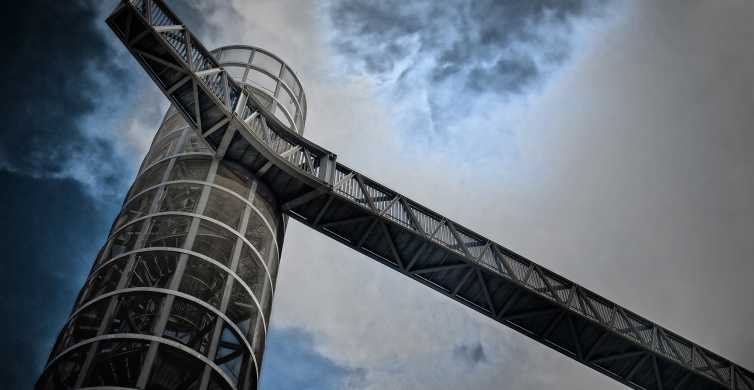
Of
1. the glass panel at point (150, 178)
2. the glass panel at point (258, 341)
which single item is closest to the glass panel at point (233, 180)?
the glass panel at point (150, 178)

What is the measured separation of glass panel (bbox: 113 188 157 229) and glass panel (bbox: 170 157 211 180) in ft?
3.56

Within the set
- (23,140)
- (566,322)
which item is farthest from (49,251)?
(566,322)

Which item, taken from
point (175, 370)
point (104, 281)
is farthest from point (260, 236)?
point (175, 370)

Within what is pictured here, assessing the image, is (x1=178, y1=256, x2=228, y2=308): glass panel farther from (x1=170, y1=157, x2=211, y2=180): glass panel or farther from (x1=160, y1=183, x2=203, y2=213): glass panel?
(x1=170, y1=157, x2=211, y2=180): glass panel

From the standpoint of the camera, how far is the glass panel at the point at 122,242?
2278 cm

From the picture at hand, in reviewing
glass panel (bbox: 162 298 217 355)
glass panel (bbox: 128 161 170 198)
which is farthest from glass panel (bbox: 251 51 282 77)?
glass panel (bbox: 162 298 217 355)

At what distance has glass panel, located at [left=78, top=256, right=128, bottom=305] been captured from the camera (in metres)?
21.3

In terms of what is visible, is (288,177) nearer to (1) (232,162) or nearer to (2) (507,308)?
(1) (232,162)

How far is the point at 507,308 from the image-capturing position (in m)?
31.0

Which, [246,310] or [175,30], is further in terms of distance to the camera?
[175,30]

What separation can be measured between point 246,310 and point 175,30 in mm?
10892

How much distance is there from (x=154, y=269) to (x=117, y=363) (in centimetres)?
381

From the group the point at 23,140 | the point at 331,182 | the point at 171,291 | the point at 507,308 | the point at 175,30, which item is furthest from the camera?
the point at 23,140

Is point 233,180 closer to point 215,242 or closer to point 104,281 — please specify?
point 215,242
